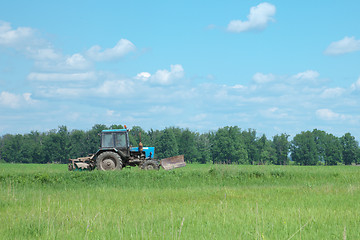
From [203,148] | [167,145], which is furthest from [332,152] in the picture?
[167,145]

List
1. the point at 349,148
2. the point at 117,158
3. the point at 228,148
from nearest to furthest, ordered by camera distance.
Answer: the point at 117,158 < the point at 228,148 < the point at 349,148

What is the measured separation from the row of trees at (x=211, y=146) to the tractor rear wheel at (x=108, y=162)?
5636 cm

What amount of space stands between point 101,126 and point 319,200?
229ft

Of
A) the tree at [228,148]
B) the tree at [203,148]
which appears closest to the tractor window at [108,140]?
the tree at [228,148]

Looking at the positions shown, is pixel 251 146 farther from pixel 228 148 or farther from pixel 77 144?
pixel 77 144

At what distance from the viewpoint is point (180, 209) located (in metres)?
10.9

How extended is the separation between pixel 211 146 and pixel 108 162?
7655cm

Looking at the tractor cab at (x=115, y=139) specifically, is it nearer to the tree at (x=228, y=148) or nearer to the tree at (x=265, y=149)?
the tree at (x=228, y=148)

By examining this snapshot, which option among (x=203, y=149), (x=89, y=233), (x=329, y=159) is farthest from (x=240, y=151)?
(x=89, y=233)

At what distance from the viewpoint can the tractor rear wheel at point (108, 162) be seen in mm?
22922

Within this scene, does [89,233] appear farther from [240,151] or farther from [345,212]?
[240,151]

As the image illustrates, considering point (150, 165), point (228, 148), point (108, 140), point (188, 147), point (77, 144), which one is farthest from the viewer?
point (188, 147)

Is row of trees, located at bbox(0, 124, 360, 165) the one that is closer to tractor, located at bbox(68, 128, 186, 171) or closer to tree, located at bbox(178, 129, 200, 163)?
tree, located at bbox(178, 129, 200, 163)

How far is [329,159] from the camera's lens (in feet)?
309
